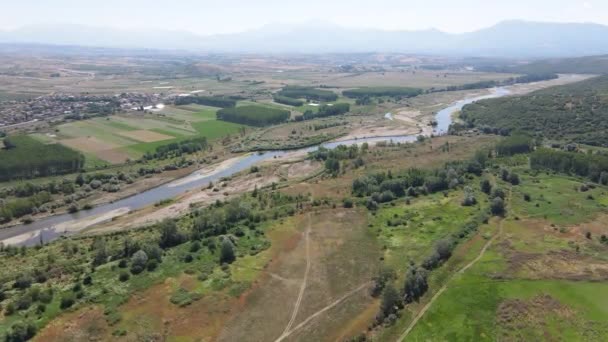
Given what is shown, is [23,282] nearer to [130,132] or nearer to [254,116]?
[130,132]

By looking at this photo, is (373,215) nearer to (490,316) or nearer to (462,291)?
(462,291)

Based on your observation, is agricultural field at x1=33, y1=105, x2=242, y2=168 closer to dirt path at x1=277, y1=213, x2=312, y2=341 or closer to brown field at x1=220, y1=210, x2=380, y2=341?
dirt path at x1=277, y1=213, x2=312, y2=341

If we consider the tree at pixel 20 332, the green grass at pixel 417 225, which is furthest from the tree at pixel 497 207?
the tree at pixel 20 332

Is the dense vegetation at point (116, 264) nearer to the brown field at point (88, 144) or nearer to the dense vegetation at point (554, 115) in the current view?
the brown field at point (88, 144)

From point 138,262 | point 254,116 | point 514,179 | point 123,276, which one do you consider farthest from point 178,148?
point 514,179

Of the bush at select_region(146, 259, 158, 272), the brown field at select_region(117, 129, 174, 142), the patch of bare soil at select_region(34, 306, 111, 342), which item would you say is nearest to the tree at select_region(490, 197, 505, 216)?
the bush at select_region(146, 259, 158, 272)

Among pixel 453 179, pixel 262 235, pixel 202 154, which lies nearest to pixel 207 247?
pixel 262 235
